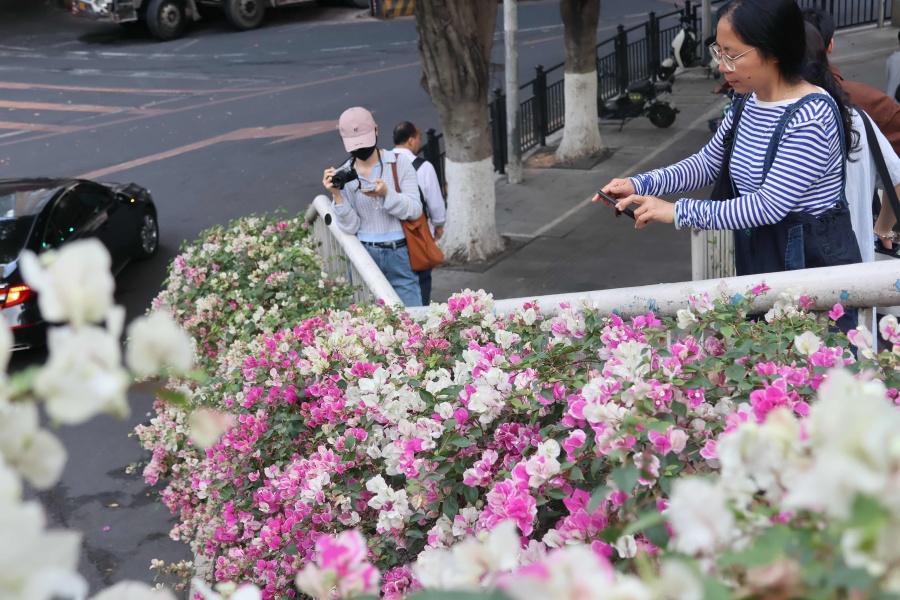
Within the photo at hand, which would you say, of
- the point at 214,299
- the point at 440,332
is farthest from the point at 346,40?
the point at 440,332

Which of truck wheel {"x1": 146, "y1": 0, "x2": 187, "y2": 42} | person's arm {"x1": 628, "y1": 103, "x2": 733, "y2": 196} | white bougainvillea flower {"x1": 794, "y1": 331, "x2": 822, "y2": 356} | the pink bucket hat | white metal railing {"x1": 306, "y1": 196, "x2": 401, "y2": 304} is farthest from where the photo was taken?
truck wheel {"x1": 146, "y1": 0, "x2": 187, "y2": 42}

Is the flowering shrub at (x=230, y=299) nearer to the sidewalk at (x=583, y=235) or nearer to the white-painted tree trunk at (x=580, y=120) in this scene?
the sidewalk at (x=583, y=235)

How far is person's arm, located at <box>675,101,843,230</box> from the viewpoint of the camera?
3.17 m

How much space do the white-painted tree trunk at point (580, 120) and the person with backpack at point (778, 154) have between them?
33.3 feet

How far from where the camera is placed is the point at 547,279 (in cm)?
948

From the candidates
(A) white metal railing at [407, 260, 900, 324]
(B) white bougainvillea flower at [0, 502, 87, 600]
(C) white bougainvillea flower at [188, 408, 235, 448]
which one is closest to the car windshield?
(A) white metal railing at [407, 260, 900, 324]

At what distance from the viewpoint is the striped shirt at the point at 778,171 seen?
3172 mm

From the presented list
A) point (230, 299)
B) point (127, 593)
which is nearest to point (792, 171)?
point (127, 593)

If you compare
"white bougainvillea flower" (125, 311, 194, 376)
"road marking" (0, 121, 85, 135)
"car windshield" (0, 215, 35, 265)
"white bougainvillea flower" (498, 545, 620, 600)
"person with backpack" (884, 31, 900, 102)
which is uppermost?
"white bougainvillea flower" (125, 311, 194, 376)

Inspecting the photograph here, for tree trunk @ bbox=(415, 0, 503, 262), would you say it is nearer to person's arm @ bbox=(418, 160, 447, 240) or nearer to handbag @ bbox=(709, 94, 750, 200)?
person's arm @ bbox=(418, 160, 447, 240)

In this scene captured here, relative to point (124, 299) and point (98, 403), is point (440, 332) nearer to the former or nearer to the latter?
point (98, 403)

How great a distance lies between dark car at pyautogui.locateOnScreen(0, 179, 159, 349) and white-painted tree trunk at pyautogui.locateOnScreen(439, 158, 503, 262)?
3.46 m

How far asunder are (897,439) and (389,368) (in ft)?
8.54

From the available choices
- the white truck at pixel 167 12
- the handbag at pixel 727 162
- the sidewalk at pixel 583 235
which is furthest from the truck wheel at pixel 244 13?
the handbag at pixel 727 162
